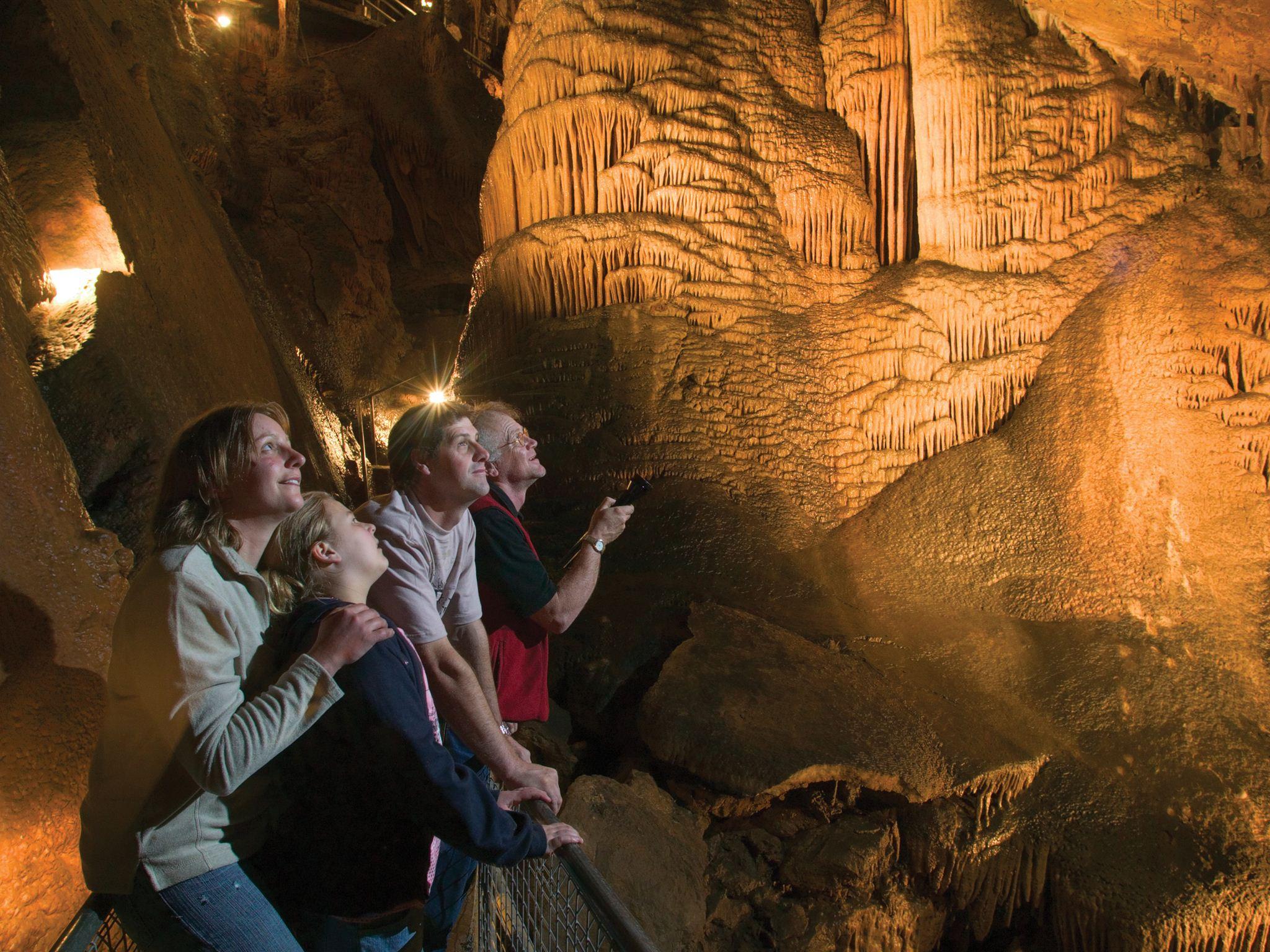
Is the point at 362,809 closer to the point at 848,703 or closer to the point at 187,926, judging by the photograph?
the point at 187,926

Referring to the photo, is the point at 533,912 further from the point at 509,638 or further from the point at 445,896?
the point at 509,638

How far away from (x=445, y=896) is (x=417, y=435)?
4.00 feet

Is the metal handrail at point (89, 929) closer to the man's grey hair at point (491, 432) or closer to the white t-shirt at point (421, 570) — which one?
the white t-shirt at point (421, 570)

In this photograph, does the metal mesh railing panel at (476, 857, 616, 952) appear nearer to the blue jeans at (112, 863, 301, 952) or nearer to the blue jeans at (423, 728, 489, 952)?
the blue jeans at (423, 728, 489, 952)

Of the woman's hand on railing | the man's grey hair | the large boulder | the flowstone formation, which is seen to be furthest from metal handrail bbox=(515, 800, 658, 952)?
the flowstone formation

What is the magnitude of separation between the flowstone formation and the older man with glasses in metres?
1.85

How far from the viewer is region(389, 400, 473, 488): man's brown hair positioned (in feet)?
7.82

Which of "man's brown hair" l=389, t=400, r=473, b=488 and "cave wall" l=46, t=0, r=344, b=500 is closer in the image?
"man's brown hair" l=389, t=400, r=473, b=488

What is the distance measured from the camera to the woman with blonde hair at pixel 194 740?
4.86ft

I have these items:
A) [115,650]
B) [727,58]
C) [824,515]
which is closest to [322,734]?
[115,650]

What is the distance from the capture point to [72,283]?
14.6ft

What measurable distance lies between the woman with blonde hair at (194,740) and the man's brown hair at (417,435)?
799mm

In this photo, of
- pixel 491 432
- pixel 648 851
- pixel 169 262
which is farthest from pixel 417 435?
pixel 169 262

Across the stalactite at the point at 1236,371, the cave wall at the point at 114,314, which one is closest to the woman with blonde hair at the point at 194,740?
the cave wall at the point at 114,314
